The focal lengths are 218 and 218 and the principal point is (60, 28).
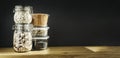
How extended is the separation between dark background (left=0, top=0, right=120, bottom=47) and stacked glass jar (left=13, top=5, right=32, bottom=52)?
0.21 m

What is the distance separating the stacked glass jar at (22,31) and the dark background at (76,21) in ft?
0.70

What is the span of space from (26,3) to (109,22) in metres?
0.62

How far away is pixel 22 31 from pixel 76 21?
0.44 m

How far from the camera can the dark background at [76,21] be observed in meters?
1.53

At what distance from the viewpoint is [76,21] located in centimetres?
158

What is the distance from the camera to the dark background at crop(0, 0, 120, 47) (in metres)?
1.53

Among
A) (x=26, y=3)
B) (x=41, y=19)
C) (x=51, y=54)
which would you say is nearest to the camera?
(x=51, y=54)

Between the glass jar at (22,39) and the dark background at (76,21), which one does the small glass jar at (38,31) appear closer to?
the glass jar at (22,39)

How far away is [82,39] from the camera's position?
1591 millimetres

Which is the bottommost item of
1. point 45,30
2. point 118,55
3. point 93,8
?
point 118,55

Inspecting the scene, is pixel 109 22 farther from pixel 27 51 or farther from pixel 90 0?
pixel 27 51

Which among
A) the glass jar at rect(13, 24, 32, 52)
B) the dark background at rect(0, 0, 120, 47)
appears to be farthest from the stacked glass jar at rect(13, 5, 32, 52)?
the dark background at rect(0, 0, 120, 47)

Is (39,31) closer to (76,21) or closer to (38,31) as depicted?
(38,31)

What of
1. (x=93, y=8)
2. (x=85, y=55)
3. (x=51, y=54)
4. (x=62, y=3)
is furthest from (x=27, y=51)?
(x=93, y=8)
